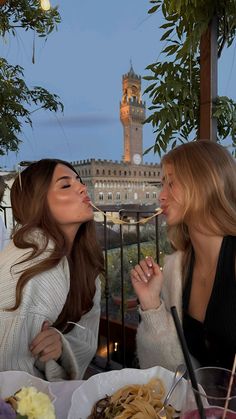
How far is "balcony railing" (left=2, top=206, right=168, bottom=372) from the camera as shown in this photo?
2.47m

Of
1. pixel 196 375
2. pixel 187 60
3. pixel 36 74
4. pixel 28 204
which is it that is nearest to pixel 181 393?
pixel 196 375

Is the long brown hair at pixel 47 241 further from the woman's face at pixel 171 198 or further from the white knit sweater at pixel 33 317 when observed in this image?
the woman's face at pixel 171 198

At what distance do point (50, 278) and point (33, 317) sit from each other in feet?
0.49

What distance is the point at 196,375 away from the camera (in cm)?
66

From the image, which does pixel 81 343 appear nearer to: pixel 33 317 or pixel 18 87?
pixel 33 317

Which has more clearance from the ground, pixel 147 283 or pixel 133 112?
pixel 133 112

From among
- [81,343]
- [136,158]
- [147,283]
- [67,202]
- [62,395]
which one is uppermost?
[136,158]

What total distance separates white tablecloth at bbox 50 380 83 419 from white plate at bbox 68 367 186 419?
0.06 meters

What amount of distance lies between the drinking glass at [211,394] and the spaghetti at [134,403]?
0.37ft

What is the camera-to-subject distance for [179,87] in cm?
217

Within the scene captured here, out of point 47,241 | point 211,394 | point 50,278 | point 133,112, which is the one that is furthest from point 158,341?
point 133,112

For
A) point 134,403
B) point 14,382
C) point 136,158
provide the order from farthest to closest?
point 136,158 → point 14,382 → point 134,403

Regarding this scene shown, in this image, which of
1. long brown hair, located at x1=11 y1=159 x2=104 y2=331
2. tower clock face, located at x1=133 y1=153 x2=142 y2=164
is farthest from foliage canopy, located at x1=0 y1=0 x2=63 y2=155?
long brown hair, located at x1=11 y1=159 x2=104 y2=331

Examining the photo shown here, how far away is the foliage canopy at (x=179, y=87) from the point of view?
2.10 m
